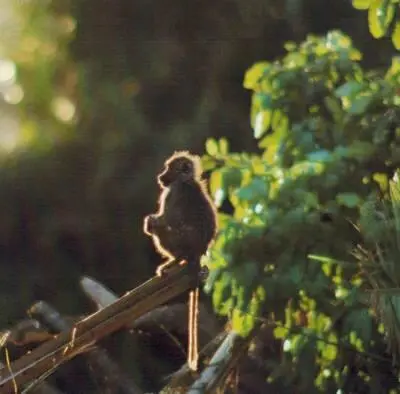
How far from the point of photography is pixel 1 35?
17.8ft

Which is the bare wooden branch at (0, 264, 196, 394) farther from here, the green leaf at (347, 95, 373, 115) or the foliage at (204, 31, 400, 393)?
the green leaf at (347, 95, 373, 115)

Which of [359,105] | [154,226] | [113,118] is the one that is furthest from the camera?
[113,118]

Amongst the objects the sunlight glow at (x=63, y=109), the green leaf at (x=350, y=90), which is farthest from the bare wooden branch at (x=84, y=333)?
the sunlight glow at (x=63, y=109)

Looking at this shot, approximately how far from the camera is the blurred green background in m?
4.97

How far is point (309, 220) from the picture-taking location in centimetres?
250

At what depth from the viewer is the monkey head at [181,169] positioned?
3184 millimetres

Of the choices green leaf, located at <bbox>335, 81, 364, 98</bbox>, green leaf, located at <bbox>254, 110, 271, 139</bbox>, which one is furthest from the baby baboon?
green leaf, located at <bbox>335, 81, 364, 98</bbox>

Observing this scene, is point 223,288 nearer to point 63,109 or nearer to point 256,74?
point 256,74

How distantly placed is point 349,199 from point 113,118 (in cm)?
278

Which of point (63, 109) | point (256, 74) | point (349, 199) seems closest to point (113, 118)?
point (63, 109)

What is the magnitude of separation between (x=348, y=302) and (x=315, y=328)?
0.30 m

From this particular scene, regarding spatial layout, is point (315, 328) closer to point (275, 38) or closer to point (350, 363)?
point (350, 363)

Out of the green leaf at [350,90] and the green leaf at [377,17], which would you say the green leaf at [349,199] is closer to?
the green leaf at [350,90]

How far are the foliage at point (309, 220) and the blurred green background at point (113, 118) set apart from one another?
209 cm
